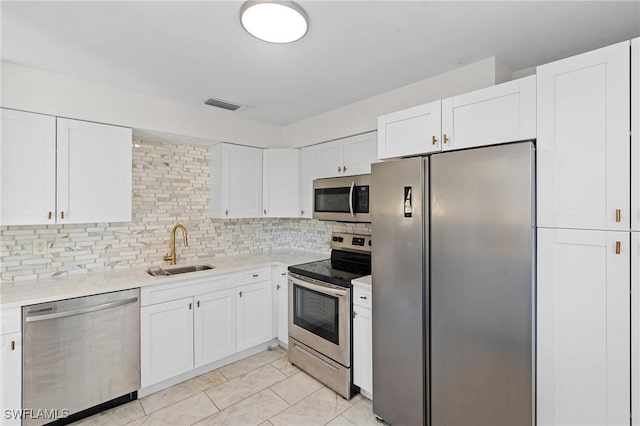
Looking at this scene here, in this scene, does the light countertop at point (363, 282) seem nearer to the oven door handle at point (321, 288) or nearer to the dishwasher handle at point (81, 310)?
the oven door handle at point (321, 288)

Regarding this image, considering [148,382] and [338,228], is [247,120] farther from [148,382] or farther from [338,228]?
[148,382]

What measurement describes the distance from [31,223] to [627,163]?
3483 millimetres

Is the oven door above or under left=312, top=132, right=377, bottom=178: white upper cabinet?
under

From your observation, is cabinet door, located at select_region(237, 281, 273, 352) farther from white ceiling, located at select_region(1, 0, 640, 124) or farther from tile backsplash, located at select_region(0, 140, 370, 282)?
white ceiling, located at select_region(1, 0, 640, 124)

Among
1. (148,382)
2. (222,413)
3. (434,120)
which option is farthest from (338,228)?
(148,382)

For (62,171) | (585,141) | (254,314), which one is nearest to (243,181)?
(254,314)

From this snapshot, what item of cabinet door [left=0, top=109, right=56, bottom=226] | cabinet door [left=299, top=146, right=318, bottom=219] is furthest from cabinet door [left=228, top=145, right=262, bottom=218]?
cabinet door [left=0, top=109, right=56, bottom=226]

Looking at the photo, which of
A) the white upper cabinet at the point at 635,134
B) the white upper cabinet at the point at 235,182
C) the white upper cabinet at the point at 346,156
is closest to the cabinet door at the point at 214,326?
the white upper cabinet at the point at 235,182

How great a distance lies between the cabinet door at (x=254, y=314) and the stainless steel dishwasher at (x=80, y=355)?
0.90 meters

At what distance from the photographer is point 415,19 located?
1615mm

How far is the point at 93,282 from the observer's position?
2.33 m

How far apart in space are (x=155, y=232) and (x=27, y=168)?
111cm

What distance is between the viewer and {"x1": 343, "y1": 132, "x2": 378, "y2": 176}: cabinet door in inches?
109

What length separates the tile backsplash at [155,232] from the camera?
7.81 feet
